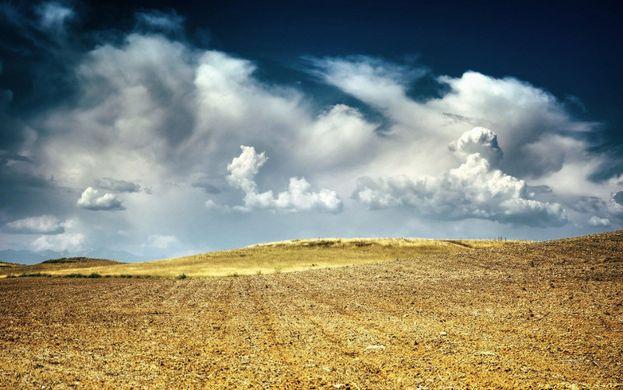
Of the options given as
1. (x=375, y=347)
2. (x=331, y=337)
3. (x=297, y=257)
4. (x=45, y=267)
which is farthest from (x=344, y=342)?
(x=45, y=267)

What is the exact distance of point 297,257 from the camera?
80875mm

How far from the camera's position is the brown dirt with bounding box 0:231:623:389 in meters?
10.9

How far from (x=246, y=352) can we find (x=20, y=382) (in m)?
6.07

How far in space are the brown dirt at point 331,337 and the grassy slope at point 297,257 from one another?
110 ft

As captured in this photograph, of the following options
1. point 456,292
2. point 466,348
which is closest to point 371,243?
point 456,292

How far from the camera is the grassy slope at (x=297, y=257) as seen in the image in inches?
2598

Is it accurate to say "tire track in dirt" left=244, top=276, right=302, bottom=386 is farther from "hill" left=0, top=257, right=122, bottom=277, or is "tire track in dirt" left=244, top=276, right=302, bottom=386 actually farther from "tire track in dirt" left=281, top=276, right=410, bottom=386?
"hill" left=0, top=257, right=122, bottom=277

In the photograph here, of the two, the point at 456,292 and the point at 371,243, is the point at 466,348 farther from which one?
the point at 371,243

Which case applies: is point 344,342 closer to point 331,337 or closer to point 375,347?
point 331,337

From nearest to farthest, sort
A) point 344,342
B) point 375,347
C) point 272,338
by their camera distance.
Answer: point 375,347 → point 344,342 → point 272,338

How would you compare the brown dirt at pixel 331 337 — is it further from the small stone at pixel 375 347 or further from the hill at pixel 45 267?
the hill at pixel 45 267

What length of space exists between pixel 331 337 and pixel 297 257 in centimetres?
6583

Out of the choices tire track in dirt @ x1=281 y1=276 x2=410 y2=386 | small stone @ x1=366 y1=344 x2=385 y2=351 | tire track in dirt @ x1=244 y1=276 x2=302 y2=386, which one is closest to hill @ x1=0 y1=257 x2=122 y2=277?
tire track in dirt @ x1=244 y1=276 x2=302 y2=386

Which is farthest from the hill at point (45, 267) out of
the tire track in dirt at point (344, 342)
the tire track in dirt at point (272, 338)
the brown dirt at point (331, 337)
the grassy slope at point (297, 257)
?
the tire track in dirt at point (344, 342)
